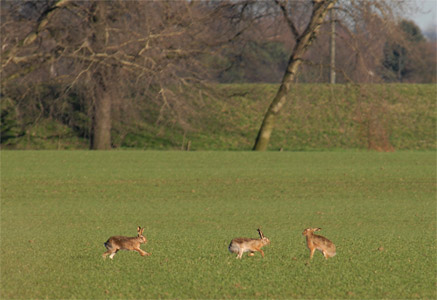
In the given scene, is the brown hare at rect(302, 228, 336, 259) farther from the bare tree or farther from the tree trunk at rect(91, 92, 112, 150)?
the tree trunk at rect(91, 92, 112, 150)

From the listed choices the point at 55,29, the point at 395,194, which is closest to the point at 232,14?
the point at 55,29

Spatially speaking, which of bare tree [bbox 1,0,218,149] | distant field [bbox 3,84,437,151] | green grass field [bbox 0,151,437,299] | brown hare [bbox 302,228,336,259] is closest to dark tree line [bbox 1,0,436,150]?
bare tree [bbox 1,0,218,149]

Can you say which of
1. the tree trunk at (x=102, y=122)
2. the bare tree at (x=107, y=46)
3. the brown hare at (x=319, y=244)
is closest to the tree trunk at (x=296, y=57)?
the bare tree at (x=107, y=46)

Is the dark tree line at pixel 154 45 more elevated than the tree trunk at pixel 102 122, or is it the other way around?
the dark tree line at pixel 154 45

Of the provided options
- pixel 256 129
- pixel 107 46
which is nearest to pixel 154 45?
pixel 107 46

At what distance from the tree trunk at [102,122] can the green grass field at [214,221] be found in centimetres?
473

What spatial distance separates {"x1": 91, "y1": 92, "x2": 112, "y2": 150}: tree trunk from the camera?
29266 millimetres

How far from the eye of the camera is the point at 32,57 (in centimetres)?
2712

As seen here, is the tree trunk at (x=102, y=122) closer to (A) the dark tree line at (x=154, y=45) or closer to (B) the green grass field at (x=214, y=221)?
(A) the dark tree line at (x=154, y=45)

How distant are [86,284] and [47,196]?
1037 cm

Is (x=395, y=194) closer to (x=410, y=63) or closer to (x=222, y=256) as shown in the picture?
(x=222, y=256)

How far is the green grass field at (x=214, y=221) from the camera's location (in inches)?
263

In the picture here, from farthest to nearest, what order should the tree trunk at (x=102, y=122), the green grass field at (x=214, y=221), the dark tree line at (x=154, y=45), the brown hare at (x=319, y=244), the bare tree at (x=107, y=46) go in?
the tree trunk at (x=102, y=122), the dark tree line at (x=154, y=45), the bare tree at (x=107, y=46), the brown hare at (x=319, y=244), the green grass field at (x=214, y=221)

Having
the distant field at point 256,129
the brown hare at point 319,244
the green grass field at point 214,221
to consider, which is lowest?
the distant field at point 256,129
